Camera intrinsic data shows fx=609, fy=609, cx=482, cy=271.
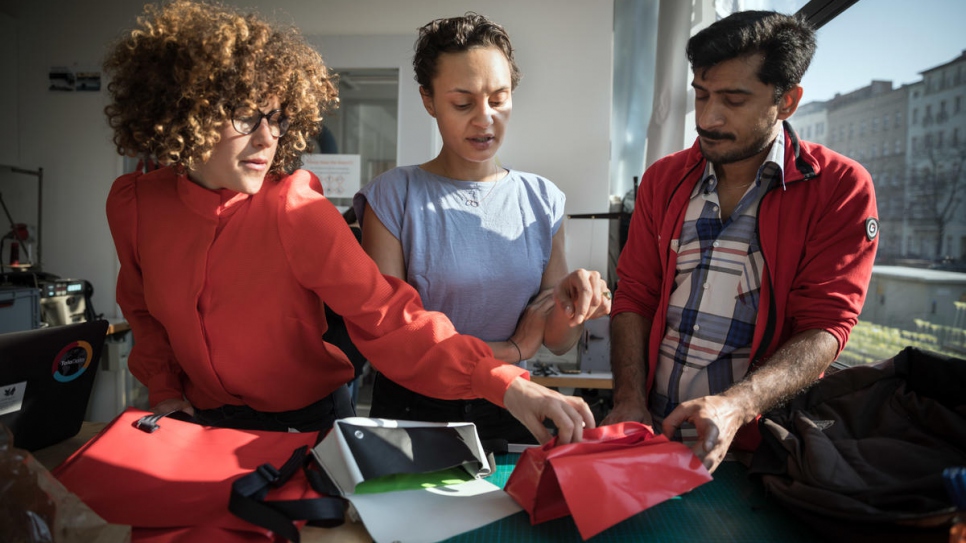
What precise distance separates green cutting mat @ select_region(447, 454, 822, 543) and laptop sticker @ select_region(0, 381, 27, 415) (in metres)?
0.94

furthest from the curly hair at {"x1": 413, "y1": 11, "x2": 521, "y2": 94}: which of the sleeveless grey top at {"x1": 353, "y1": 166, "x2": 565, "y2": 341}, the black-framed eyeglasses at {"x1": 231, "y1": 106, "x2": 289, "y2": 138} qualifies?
the black-framed eyeglasses at {"x1": 231, "y1": 106, "x2": 289, "y2": 138}

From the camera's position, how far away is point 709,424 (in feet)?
3.62

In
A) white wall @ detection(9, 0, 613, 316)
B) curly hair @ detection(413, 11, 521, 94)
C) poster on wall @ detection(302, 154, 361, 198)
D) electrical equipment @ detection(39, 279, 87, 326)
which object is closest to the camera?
curly hair @ detection(413, 11, 521, 94)

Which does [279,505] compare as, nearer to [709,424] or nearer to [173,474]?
[173,474]

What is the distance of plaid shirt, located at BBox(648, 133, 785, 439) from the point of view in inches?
60.6

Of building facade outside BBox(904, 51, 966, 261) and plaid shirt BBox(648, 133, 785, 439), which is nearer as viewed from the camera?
plaid shirt BBox(648, 133, 785, 439)

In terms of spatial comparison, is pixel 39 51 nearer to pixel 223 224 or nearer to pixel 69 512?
pixel 223 224

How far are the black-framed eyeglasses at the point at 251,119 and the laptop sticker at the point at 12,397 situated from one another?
2.19ft

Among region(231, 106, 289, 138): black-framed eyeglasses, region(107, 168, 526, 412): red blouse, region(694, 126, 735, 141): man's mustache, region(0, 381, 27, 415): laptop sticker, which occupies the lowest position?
region(0, 381, 27, 415): laptop sticker

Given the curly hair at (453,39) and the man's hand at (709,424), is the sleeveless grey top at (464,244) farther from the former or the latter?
the man's hand at (709,424)

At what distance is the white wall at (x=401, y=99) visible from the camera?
425cm

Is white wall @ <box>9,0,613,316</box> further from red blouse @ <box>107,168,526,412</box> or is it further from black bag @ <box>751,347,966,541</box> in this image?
black bag @ <box>751,347,966,541</box>

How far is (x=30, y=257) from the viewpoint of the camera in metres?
4.49

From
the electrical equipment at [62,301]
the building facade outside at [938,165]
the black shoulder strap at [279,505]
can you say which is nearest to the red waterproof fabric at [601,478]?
the black shoulder strap at [279,505]
